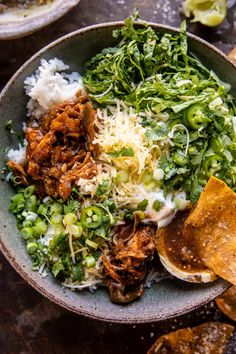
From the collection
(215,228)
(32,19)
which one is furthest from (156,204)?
(32,19)

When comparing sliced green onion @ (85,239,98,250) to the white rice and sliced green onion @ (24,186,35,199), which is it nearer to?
sliced green onion @ (24,186,35,199)

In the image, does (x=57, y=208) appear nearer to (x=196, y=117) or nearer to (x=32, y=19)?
(x=196, y=117)

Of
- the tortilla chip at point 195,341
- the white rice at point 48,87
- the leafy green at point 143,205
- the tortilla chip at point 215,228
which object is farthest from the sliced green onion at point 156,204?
the tortilla chip at point 195,341

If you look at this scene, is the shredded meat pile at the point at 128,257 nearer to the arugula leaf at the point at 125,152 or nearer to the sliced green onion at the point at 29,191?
the arugula leaf at the point at 125,152

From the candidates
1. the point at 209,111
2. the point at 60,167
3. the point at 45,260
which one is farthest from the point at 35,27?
the point at 45,260

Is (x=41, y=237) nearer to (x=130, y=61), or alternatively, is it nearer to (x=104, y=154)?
(x=104, y=154)

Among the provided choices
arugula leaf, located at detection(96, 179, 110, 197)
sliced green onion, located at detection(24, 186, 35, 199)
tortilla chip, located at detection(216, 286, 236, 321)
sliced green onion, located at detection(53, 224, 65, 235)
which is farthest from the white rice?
tortilla chip, located at detection(216, 286, 236, 321)

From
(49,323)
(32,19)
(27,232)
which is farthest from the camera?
(49,323)
